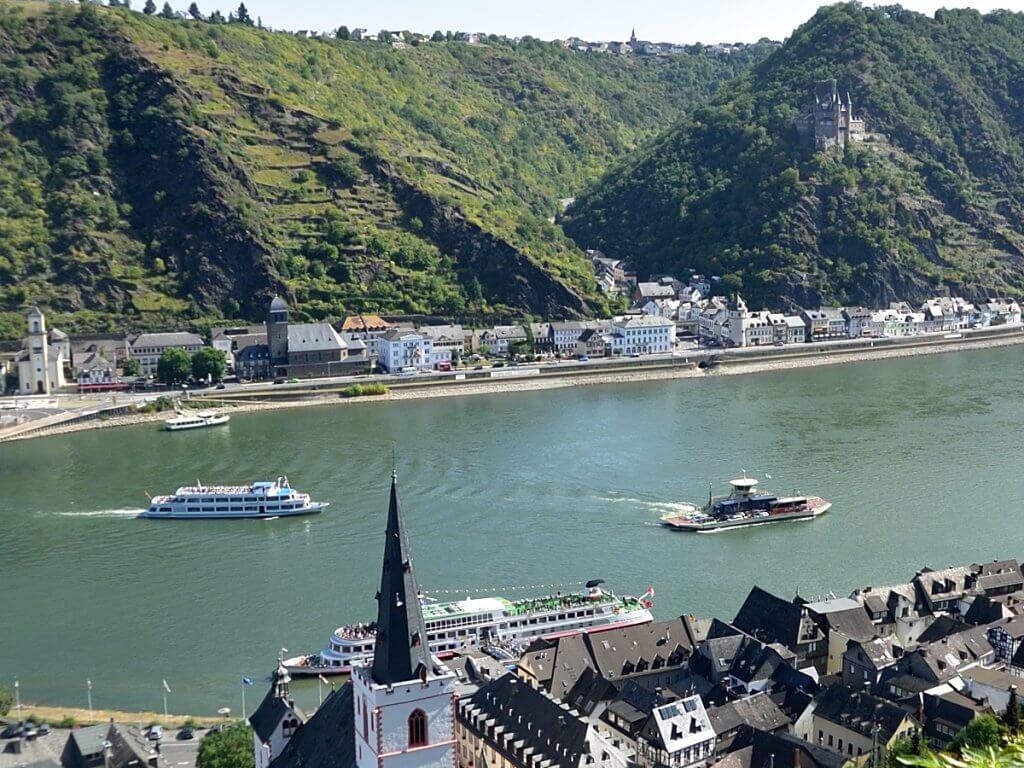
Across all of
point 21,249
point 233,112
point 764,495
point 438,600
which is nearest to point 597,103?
point 233,112

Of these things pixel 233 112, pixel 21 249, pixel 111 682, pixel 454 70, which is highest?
pixel 454 70

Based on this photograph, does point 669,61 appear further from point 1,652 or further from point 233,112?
point 1,652

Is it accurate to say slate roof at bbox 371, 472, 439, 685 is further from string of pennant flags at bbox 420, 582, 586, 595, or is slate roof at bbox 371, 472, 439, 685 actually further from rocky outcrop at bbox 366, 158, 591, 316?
rocky outcrop at bbox 366, 158, 591, 316

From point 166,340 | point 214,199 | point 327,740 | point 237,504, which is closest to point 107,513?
point 237,504

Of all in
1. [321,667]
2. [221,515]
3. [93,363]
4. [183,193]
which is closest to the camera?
[321,667]

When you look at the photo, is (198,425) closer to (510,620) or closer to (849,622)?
(510,620)

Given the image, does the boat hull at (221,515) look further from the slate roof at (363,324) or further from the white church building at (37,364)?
the slate roof at (363,324)
